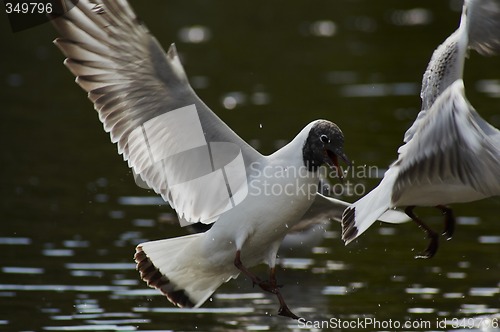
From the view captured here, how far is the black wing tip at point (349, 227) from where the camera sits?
8383 mm

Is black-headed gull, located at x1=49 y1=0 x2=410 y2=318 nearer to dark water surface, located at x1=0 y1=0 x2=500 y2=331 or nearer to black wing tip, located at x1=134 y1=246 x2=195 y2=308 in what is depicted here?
black wing tip, located at x1=134 y1=246 x2=195 y2=308

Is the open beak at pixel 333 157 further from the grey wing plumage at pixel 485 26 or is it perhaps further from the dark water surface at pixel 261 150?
the grey wing plumage at pixel 485 26

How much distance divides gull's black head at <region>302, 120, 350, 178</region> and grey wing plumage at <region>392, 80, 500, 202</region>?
517 millimetres

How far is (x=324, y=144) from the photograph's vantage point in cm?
880

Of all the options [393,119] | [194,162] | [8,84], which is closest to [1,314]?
[194,162]

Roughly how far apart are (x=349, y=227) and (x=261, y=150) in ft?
22.2

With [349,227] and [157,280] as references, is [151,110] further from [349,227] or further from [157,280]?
[349,227]

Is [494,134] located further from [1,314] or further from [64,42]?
[1,314]

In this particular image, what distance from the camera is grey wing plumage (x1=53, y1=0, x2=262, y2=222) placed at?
8.80 meters

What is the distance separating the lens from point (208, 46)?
23.0m

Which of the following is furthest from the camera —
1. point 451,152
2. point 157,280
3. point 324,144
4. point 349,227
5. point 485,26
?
point 485,26

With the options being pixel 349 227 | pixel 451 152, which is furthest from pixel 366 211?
pixel 451 152

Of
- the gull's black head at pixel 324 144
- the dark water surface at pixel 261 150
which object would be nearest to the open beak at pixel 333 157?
the gull's black head at pixel 324 144

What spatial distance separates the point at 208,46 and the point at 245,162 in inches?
549
